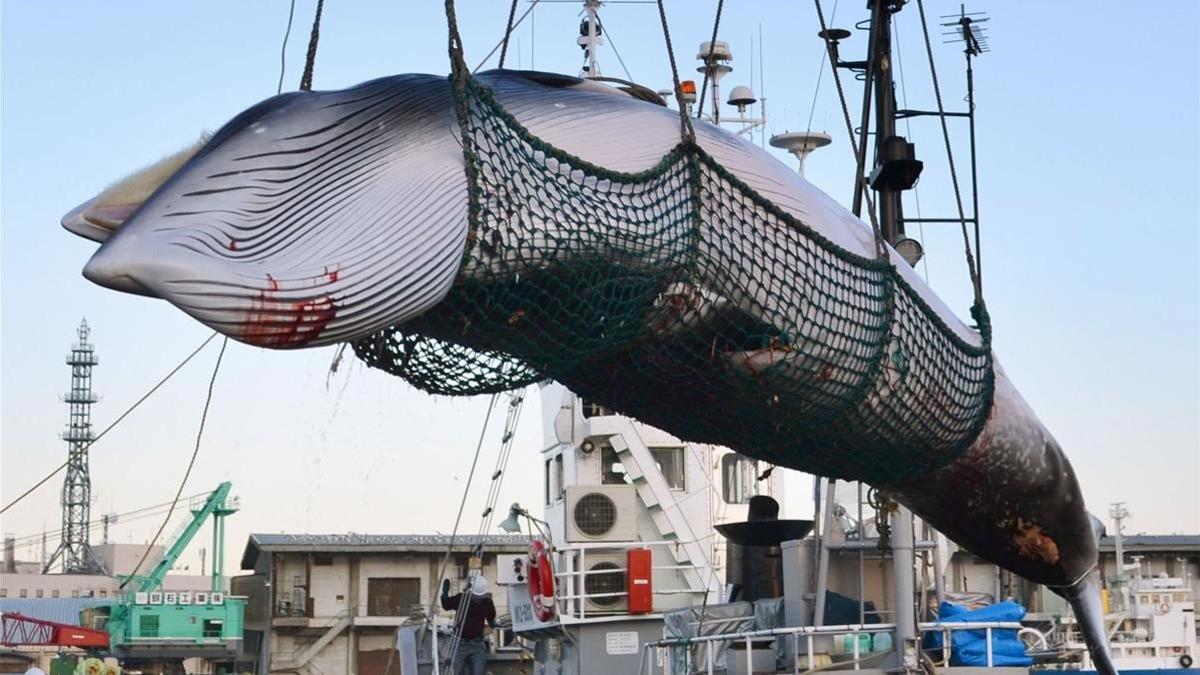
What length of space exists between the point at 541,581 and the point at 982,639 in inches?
297

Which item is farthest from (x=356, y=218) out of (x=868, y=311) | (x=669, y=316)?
(x=868, y=311)

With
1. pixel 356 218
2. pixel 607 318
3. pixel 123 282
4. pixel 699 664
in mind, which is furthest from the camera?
pixel 699 664

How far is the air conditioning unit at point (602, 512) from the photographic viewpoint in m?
20.5

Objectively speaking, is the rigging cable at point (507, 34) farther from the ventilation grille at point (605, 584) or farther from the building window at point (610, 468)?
the building window at point (610, 468)

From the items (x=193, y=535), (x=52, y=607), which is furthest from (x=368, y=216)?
(x=52, y=607)

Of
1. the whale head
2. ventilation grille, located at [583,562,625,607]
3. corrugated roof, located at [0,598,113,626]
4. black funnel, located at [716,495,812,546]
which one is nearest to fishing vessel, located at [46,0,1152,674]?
the whale head

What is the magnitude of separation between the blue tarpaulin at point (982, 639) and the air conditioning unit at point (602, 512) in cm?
860

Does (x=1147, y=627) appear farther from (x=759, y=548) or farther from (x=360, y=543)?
(x=360, y=543)

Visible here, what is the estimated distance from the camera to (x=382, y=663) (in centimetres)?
4428

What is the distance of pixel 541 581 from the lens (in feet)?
60.3

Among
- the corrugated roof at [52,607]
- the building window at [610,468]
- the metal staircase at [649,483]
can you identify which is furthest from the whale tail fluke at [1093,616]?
the corrugated roof at [52,607]

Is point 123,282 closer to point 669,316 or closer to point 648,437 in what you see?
point 669,316

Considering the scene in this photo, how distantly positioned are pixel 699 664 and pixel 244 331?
10572 millimetres

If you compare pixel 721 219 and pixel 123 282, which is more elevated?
pixel 721 219
